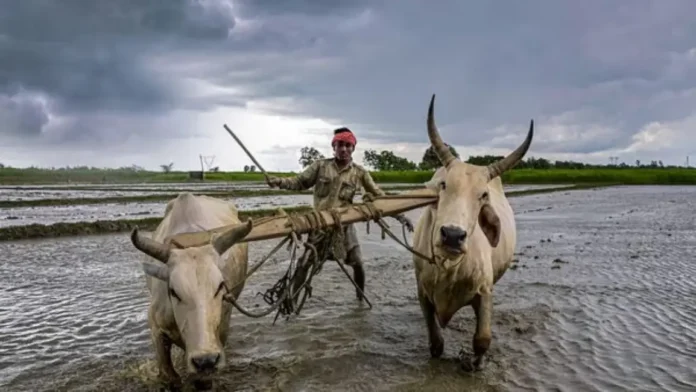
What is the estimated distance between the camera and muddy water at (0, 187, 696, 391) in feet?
17.7

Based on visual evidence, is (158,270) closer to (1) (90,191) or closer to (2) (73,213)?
(2) (73,213)

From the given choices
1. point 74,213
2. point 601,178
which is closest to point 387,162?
point 601,178

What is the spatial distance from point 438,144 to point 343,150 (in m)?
1.82

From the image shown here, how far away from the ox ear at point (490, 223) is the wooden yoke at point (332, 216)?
0.43m

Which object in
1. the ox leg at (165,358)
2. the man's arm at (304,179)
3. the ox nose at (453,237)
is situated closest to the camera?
the ox nose at (453,237)

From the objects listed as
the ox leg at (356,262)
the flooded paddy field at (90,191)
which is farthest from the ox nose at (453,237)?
the flooded paddy field at (90,191)

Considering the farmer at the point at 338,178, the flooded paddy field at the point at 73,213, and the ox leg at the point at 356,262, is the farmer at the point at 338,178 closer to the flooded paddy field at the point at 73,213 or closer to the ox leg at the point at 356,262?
the ox leg at the point at 356,262

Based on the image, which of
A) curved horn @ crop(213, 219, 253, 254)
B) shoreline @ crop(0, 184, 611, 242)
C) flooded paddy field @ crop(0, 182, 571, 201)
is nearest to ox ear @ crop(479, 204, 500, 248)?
curved horn @ crop(213, 219, 253, 254)

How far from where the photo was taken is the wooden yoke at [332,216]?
16.5 feet

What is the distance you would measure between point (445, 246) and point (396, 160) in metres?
87.4

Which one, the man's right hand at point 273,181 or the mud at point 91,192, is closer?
the man's right hand at point 273,181

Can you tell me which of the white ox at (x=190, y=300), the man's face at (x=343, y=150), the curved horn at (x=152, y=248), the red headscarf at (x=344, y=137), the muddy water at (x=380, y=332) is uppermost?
the red headscarf at (x=344, y=137)

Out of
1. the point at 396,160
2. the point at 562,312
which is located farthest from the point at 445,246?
the point at 396,160

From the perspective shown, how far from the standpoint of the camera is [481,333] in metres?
5.44
